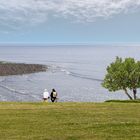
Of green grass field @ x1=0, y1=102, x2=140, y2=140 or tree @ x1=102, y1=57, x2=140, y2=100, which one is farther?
tree @ x1=102, y1=57, x2=140, y2=100

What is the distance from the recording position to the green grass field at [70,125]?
73.4 ft

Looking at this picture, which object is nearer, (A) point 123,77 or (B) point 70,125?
(B) point 70,125

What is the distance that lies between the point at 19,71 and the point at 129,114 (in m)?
171

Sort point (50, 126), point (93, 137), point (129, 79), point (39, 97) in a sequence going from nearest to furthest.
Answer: point (93, 137)
point (50, 126)
point (129, 79)
point (39, 97)

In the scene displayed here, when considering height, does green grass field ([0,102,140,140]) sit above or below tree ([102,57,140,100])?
below

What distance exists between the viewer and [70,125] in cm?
2539

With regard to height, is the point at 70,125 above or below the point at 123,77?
below

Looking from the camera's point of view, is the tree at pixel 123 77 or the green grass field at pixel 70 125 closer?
the green grass field at pixel 70 125

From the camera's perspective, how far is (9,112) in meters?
31.7

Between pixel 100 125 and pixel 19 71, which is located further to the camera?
pixel 19 71

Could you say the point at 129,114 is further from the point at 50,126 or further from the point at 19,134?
the point at 19,134

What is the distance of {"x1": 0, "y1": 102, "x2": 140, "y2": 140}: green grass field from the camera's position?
22375mm

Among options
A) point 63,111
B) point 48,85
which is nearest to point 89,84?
point 48,85

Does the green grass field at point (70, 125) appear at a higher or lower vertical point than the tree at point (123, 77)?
lower
